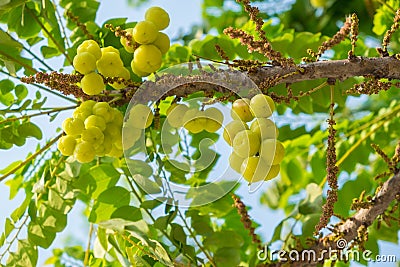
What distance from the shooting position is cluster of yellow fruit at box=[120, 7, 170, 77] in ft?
3.13

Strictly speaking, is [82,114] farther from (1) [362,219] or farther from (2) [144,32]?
(1) [362,219]

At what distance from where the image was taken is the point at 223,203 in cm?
130

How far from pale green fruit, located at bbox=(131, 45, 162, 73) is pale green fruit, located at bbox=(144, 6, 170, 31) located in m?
0.04

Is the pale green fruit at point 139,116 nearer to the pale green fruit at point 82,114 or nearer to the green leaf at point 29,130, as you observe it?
the pale green fruit at point 82,114

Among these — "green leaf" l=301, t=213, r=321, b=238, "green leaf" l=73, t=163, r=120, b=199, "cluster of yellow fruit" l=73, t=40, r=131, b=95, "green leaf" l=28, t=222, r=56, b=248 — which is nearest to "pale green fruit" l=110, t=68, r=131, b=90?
"cluster of yellow fruit" l=73, t=40, r=131, b=95

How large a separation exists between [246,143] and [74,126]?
10.9 inches

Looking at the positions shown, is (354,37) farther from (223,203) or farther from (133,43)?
(223,203)

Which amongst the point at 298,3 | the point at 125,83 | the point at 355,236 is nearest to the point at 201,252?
the point at 355,236

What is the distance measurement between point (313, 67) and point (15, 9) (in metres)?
0.64

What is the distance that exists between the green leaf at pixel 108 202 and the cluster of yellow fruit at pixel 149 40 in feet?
0.96

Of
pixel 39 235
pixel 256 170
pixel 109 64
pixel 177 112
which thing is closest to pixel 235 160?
pixel 256 170

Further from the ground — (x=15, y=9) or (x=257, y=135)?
(x=15, y=9)

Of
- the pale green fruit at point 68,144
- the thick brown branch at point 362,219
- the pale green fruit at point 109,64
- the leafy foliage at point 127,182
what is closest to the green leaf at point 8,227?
the leafy foliage at point 127,182

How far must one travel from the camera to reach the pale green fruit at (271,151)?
0.85 m
